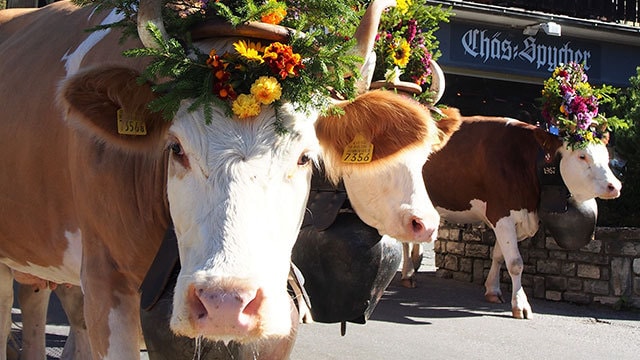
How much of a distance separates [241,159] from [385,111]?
33.7 inches

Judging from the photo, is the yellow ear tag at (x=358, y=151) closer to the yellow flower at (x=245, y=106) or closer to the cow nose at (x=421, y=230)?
the yellow flower at (x=245, y=106)

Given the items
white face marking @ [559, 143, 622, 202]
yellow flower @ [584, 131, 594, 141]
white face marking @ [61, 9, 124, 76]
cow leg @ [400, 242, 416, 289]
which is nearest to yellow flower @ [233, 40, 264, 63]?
white face marking @ [61, 9, 124, 76]

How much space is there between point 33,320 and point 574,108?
5.89 metres

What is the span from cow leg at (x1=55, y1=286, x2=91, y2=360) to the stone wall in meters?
6.37

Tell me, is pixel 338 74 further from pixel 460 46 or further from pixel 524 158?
pixel 460 46

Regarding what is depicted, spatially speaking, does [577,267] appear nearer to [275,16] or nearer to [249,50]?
[275,16]

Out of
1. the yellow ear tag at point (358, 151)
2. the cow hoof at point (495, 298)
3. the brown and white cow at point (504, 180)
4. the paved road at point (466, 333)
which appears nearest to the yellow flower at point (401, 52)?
the yellow ear tag at point (358, 151)

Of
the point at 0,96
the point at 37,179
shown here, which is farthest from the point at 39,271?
the point at 0,96

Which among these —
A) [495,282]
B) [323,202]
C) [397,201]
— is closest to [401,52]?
[397,201]

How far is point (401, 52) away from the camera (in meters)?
5.19

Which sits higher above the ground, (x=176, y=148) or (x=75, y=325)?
(x=176, y=148)

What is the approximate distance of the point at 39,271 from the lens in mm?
3945

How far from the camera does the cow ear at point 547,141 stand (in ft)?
29.6

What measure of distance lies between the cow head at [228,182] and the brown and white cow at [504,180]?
5943mm
